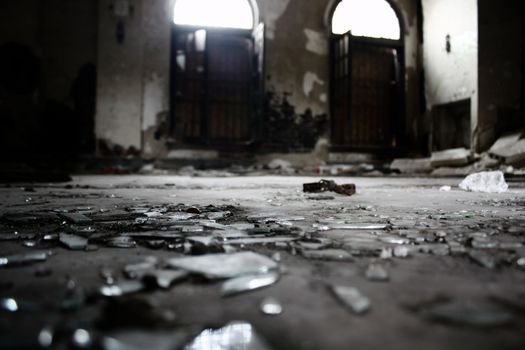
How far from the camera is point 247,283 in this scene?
689 millimetres

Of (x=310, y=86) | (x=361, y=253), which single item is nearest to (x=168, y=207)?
(x=361, y=253)

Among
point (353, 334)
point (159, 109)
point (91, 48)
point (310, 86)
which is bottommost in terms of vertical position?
point (353, 334)

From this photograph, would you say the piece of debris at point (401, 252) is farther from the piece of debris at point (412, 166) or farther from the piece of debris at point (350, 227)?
the piece of debris at point (412, 166)

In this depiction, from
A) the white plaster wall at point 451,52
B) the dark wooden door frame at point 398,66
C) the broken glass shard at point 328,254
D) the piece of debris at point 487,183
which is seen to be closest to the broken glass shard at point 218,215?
the broken glass shard at point 328,254

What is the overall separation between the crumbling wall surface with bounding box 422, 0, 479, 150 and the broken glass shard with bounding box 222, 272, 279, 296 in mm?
7135

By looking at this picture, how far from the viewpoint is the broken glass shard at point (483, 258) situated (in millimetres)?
825

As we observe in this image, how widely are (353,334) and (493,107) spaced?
766 centimetres

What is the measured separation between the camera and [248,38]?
798 cm

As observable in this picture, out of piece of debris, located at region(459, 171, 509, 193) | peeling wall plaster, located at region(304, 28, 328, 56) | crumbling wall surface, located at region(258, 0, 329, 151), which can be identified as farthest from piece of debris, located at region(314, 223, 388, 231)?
peeling wall plaster, located at region(304, 28, 328, 56)

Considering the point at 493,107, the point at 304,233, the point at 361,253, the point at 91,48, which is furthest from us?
the point at 91,48

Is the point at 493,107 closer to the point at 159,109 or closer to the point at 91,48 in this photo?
the point at 159,109

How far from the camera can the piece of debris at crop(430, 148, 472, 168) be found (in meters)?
6.59

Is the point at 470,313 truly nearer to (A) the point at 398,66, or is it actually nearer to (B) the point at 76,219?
(B) the point at 76,219

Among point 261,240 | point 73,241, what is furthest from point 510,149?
point 73,241
